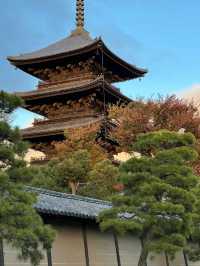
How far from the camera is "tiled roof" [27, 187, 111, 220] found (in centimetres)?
1702

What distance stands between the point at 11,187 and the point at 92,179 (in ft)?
67.0

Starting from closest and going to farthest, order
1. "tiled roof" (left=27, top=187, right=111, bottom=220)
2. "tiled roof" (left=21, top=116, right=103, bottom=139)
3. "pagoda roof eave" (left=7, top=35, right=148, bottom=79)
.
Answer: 1. "tiled roof" (left=27, top=187, right=111, bottom=220)
2. "tiled roof" (left=21, top=116, right=103, bottom=139)
3. "pagoda roof eave" (left=7, top=35, right=148, bottom=79)

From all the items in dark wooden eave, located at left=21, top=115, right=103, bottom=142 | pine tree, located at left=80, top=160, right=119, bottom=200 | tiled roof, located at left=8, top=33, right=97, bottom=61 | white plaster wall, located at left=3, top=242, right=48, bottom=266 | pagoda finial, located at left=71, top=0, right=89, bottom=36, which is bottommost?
white plaster wall, located at left=3, top=242, right=48, bottom=266

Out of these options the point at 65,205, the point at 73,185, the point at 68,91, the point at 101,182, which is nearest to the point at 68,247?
the point at 65,205

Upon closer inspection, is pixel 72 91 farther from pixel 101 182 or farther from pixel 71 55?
pixel 101 182

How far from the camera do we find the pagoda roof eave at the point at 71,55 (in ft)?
139

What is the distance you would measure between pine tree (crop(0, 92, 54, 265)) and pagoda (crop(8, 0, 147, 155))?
26616 millimetres

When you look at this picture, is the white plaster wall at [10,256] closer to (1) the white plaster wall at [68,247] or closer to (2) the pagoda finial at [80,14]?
(1) the white plaster wall at [68,247]

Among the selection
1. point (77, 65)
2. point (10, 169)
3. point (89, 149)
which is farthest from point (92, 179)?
point (10, 169)

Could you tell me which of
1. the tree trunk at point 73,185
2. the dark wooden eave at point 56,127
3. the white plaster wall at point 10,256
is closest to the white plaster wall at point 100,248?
the white plaster wall at point 10,256

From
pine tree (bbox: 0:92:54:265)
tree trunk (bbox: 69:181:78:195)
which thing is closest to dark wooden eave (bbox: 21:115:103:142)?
tree trunk (bbox: 69:181:78:195)

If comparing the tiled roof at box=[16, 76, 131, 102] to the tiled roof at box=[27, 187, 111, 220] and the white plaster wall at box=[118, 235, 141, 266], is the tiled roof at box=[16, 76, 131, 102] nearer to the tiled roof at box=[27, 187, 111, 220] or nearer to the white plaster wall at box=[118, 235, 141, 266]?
the tiled roof at box=[27, 187, 111, 220]

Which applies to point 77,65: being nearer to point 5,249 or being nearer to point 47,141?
point 47,141

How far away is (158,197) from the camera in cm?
1739
